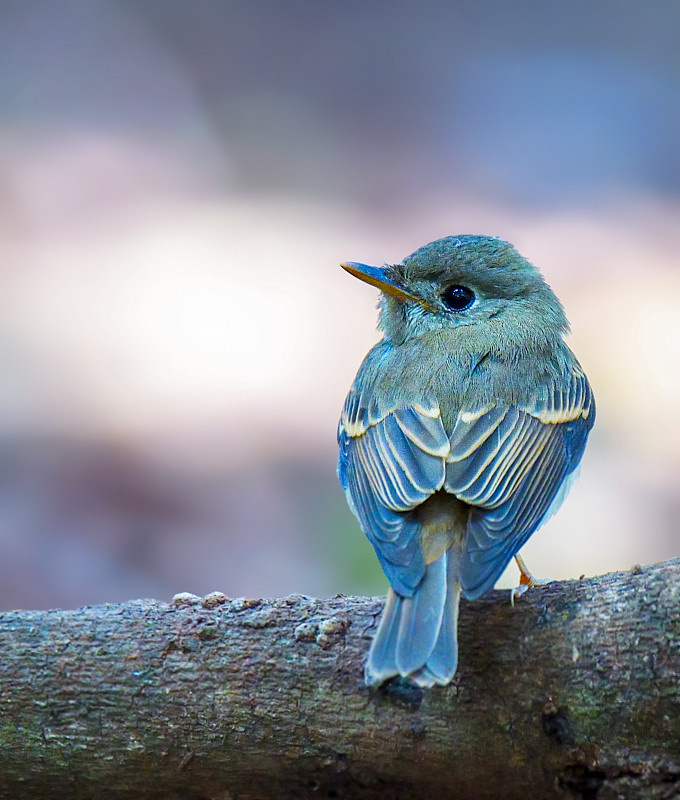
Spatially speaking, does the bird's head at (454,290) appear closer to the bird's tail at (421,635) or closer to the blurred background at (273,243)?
the bird's tail at (421,635)

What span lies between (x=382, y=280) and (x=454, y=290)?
0.28 metres

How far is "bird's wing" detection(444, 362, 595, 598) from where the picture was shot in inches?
124

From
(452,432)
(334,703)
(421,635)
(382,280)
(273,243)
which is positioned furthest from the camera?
(273,243)

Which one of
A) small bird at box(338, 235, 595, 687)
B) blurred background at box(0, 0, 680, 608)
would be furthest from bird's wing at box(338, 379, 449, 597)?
blurred background at box(0, 0, 680, 608)

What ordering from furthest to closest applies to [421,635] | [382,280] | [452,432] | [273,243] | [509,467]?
[273,243] → [382,280] → [452,432] → [509,467] → [421,635]

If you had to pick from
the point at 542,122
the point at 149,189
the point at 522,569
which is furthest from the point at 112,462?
the point at 542,122

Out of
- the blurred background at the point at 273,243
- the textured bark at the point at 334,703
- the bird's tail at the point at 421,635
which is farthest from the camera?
the blurred background at the point at 273,243

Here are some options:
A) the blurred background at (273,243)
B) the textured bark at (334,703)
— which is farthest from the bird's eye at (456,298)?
the blurred background at (273,243)

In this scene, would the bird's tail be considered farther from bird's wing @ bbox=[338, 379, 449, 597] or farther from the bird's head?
the bird's head

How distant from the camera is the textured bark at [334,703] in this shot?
297 cm

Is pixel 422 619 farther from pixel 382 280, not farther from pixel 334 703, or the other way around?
pixel 382 280

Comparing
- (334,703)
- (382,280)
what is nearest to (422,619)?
(334,703)

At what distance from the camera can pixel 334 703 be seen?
3.11 metres

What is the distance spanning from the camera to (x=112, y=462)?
23.1 ft
